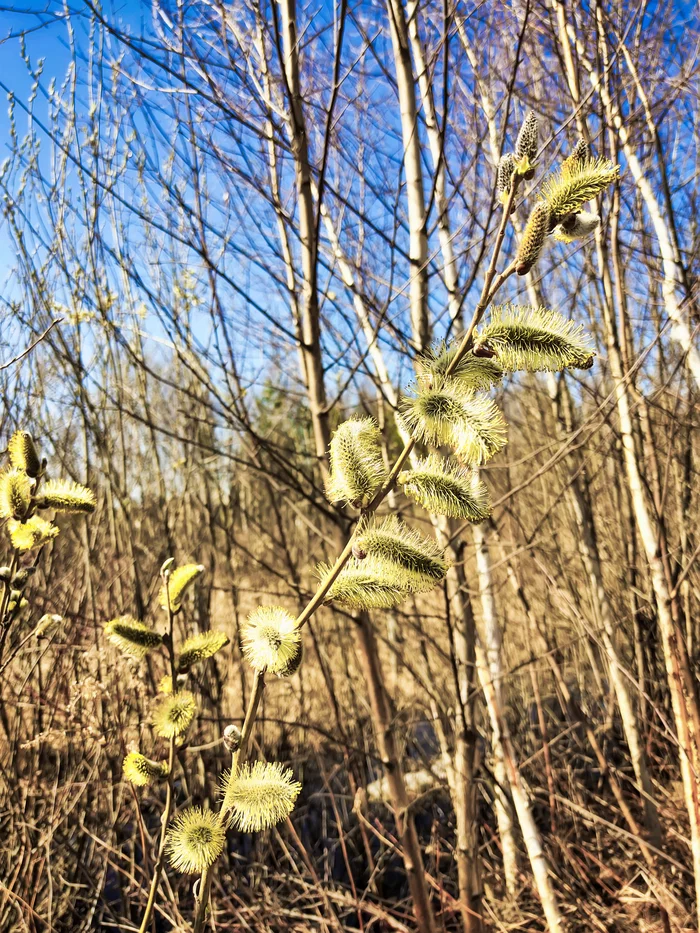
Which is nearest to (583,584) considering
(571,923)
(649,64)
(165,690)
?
(571,923)

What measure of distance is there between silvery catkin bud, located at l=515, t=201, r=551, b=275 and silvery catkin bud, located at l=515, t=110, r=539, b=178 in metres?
0.05

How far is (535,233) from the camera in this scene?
0.90 meters

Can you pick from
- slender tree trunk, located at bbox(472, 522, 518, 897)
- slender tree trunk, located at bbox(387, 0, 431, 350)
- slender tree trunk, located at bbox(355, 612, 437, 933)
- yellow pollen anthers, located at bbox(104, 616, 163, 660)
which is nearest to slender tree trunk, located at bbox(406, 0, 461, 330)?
slender tree trunk, located at bbox(387, 0, 431, 350)

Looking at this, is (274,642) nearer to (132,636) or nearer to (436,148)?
(132,636)

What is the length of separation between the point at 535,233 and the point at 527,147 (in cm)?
11

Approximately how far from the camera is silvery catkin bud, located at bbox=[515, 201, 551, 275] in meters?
0.89

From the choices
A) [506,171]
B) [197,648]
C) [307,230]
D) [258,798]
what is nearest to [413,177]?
[307,230]

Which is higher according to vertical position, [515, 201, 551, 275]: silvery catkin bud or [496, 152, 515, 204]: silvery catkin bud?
[496, 152, 515, 204]: silvery catkin bud

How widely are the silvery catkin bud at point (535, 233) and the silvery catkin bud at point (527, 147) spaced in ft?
0.16

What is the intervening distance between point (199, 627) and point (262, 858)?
1288mm

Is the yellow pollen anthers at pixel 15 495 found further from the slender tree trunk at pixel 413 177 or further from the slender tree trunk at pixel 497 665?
the slender tree trunk at pixel 497 665

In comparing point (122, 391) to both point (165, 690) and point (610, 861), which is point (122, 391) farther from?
point (610, 861)

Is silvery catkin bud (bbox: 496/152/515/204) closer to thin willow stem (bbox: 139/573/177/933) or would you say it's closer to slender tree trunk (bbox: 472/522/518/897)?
thin willow stem (bbox: 139/573/177/933)

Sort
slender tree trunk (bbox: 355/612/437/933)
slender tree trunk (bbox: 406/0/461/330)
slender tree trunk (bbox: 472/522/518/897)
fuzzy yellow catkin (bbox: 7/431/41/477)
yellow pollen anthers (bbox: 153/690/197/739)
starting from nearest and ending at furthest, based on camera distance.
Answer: yellow pollen anthers (bbox: 153/690/197/739), fuzzy yellow catkin (bbox: 7/431/41/477), slender tree trunk (bbox: 355/612/437/933), slender tree trunk (bbox: 406/0/461/330), slender tree trunk (bbox: 472/522/518/897)
